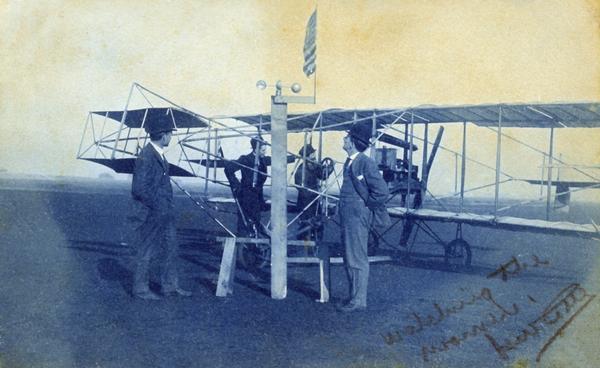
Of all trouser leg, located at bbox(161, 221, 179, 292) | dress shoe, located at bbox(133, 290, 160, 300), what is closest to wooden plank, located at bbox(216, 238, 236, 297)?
trouser leg, located at bbox(161, 221, 179, 292)

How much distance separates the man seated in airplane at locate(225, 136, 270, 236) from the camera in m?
8.79

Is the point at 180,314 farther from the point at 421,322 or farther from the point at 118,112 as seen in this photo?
the point at 118,112

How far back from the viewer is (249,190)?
9188 mm

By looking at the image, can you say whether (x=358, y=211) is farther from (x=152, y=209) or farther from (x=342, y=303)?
(x=152, y=209)

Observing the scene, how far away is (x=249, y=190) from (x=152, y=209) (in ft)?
9.53

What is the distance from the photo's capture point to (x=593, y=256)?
13.1 metres

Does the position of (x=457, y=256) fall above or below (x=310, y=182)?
below

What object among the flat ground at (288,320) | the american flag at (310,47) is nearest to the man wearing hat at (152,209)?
the flat ground at (288,320)

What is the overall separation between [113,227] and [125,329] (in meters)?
11.7

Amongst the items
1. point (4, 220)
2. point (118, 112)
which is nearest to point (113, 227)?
point (4, 220)

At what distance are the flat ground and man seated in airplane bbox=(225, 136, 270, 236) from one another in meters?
0.95
